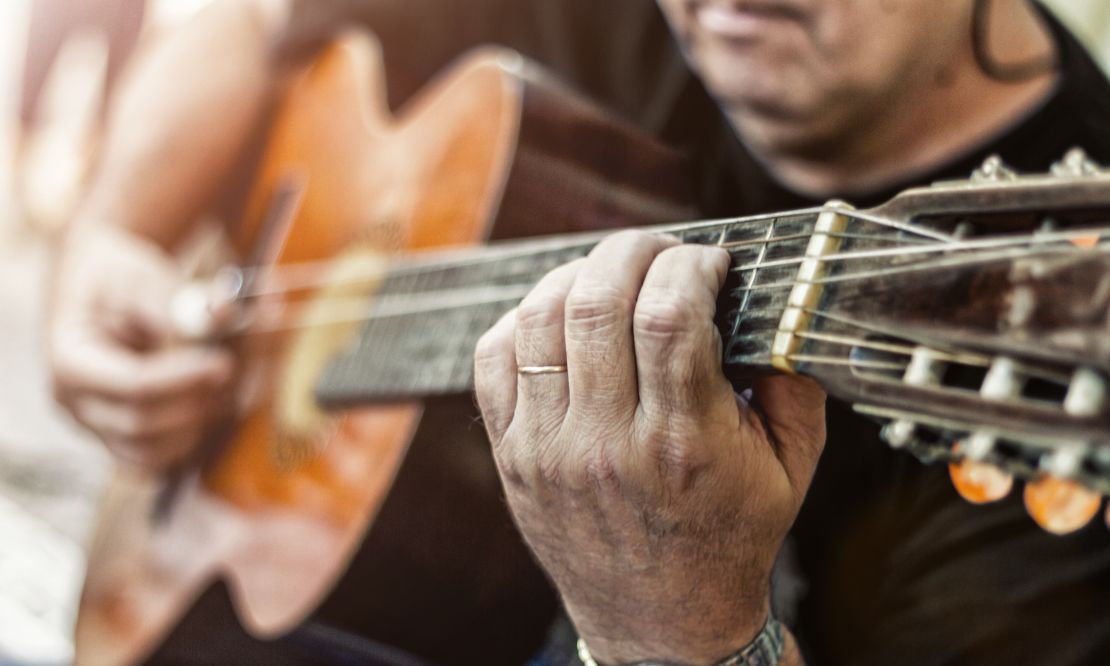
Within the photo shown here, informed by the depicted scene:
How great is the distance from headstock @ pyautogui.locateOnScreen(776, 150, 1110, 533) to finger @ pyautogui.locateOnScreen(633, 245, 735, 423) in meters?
0.03

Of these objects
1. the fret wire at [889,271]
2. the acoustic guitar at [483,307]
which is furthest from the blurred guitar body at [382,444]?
the fret wire at [889,271]

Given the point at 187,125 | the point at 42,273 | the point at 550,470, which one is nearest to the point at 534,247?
the point at 550,470

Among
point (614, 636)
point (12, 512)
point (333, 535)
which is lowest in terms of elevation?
point (12, 512)

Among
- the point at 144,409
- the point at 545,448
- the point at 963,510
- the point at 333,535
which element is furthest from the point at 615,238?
the point at 144,409

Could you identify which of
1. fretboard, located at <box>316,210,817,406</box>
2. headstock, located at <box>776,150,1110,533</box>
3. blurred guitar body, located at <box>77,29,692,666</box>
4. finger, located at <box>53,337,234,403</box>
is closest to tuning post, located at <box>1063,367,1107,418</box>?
headstock, located at <box>776,150,1110,533</box>

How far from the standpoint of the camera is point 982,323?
31 cm

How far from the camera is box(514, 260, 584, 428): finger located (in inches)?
16.0

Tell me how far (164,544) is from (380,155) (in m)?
0.39

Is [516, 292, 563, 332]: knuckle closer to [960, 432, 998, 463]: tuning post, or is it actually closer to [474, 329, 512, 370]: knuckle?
[474, 329, 512, 370]: knuckle

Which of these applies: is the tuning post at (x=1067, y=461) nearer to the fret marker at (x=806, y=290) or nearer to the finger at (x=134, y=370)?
the fret marker at (x=806, y=290)

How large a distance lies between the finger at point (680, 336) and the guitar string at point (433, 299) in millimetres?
21

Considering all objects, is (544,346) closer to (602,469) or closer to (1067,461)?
(602,469)

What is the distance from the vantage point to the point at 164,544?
2.85 ft

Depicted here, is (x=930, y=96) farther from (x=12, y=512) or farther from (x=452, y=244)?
(x=12, y=512)
